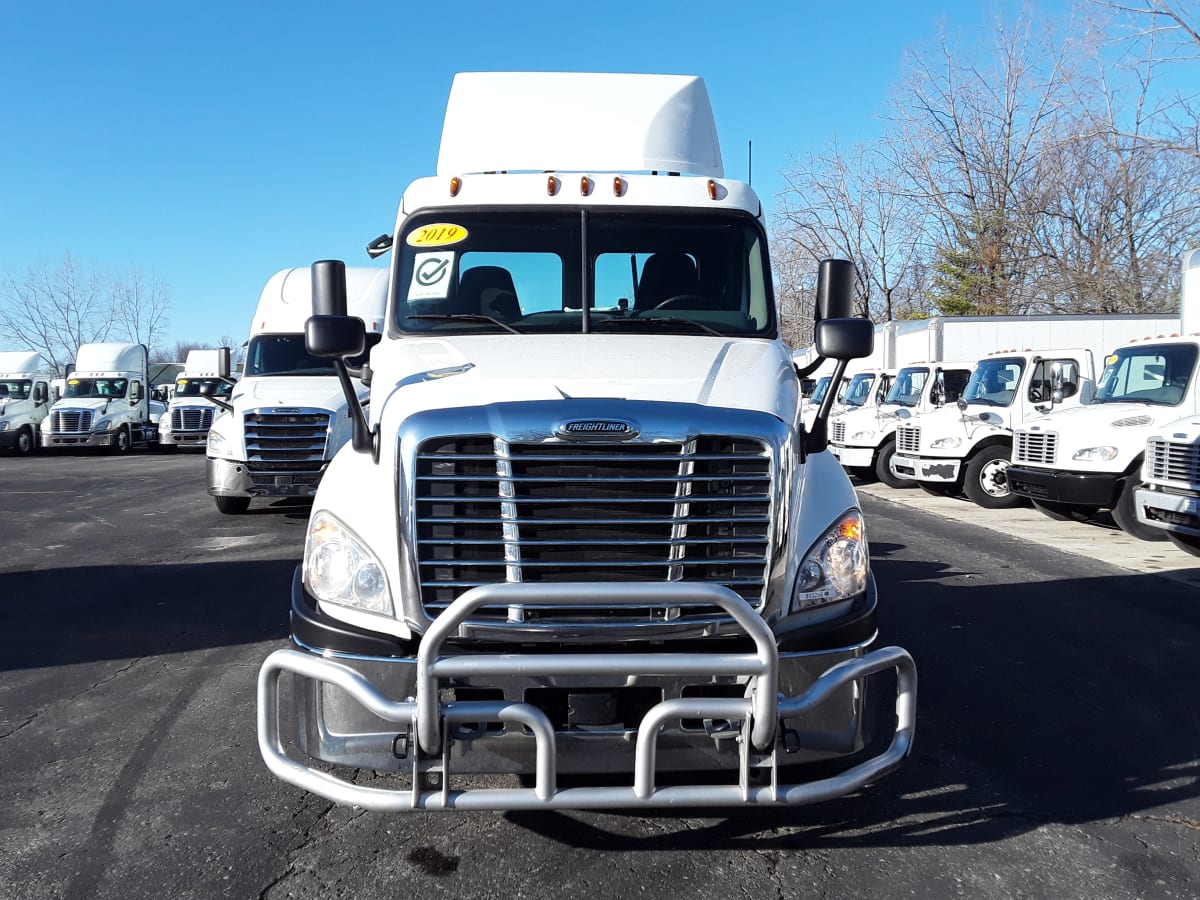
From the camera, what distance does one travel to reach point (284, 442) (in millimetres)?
11484

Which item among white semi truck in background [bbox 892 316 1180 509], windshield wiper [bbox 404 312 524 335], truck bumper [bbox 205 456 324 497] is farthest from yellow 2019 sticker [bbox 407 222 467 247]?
white semi truck in background [bbox 892 316 1180 509]

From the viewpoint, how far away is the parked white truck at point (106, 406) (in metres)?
26.0

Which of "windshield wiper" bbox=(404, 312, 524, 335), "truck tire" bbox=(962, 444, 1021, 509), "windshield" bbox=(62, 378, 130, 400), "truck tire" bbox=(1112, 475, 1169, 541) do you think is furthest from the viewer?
"windshield" bbox=(62, 378, 130, 400)

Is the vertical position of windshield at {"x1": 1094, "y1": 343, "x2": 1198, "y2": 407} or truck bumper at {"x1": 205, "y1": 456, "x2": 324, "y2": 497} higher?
windshield at {"x1": 1094, "y1": 343, "x2": 1198, "y2": 407}

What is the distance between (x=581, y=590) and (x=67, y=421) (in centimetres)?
→ 2705

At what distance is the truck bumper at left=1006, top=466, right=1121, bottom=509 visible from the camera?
10680 millimetres

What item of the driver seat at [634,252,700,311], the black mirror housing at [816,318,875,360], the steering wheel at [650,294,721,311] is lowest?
the black mirror housing at [816,318,875,360]

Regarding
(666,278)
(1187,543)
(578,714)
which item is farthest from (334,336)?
(1187,543)

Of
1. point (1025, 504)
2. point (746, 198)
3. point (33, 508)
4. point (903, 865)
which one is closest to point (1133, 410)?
point (1025, 504)

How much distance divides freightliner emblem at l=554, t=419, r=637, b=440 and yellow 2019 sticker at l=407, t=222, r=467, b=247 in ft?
5.80

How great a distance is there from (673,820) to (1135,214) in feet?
109

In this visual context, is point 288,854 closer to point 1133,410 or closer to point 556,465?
point 556,465

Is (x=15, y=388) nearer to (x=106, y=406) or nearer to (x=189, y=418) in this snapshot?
(x=106, y=406)

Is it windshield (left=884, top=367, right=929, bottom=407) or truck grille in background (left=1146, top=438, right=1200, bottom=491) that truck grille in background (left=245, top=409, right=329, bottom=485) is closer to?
truck grille in background (left=1146, top=438, right=1200, bottom=491)
